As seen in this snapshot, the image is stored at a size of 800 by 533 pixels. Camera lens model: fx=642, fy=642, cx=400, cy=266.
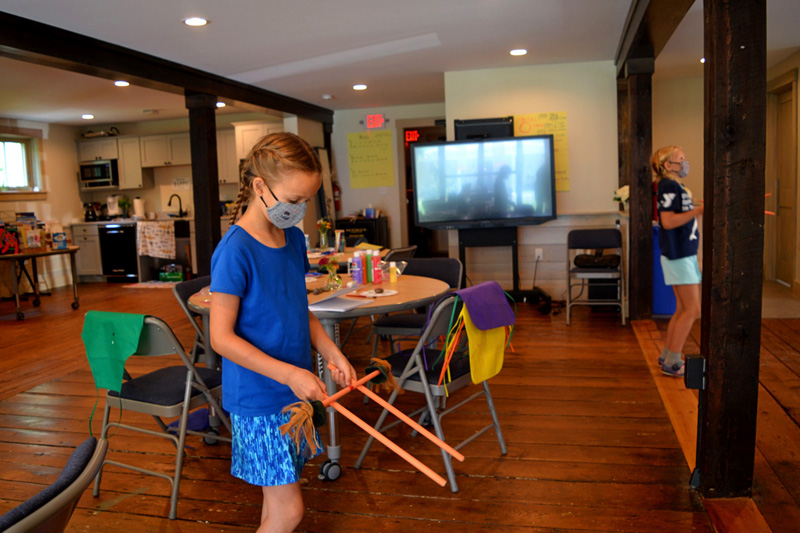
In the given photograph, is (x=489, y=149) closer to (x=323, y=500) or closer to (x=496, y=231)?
(x=496, y=231)

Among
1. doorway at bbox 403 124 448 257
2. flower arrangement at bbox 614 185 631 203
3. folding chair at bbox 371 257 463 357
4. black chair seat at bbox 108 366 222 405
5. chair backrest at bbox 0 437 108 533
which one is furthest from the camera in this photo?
doorway at bbox 403 124 448 257

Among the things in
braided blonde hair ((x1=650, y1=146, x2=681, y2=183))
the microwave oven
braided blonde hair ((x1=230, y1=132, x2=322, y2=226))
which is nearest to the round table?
braided blonde hair ((x1=230, y1=132, x2=322, y2=226))

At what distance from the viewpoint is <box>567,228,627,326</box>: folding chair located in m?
5.42

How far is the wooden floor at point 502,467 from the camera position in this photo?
234 cm

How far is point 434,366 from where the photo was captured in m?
2.67

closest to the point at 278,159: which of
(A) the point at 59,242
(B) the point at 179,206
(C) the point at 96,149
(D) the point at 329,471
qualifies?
(D) the point at 329,471

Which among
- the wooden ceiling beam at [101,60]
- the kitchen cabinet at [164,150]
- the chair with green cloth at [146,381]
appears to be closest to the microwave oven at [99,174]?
the kitchen cabinet at [164,150]

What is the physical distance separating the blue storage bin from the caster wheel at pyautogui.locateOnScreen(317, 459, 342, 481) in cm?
391

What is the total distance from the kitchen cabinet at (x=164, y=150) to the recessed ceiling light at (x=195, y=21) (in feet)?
17.5

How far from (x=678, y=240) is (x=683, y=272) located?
0.19 m

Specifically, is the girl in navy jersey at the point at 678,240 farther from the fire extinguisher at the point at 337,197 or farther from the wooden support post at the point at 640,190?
the fire extinguisher at the point at 337,197

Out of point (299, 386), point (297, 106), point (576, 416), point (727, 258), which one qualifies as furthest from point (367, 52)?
point (299, 386)

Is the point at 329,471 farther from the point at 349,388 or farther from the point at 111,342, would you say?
the point at 349,388

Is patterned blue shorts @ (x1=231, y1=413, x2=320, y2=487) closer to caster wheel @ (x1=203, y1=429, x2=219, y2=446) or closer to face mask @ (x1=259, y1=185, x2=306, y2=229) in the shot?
face mask @ (x1=259, y1=185, x2=306, y2=229)
